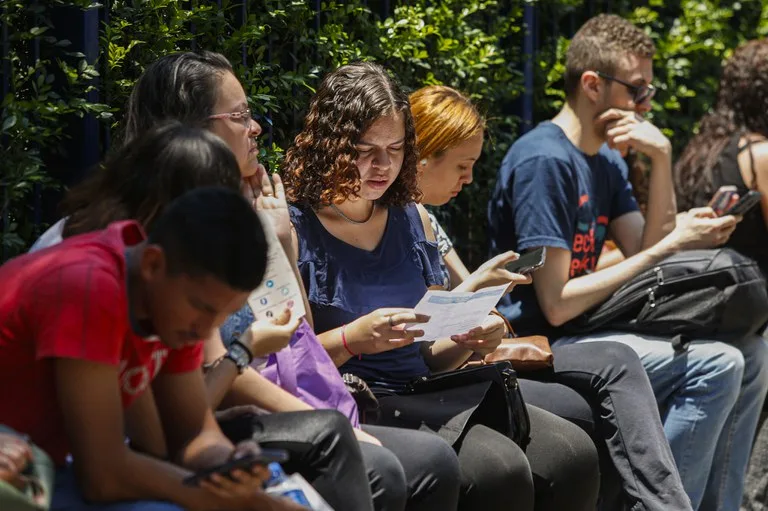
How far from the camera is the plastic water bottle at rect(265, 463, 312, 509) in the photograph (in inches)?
108

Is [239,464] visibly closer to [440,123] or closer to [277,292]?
[277,292]

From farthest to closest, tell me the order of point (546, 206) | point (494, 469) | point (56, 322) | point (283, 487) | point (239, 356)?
point (546, 206) → point (494, 469) → point (239, 356) → point (283, 487) → point (56, 322)

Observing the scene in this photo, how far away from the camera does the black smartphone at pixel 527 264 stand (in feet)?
14.1

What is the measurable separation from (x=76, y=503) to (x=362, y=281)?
1590 millimetres

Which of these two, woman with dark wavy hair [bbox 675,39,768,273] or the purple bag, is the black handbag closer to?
the purple bag

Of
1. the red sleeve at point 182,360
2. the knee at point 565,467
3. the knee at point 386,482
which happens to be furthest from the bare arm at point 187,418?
the knee at point 565,467

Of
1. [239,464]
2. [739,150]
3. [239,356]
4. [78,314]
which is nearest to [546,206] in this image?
[739,150]

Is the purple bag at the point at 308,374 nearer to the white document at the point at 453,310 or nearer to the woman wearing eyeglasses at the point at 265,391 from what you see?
the woman wearing eyeglasses at the point at 265,391

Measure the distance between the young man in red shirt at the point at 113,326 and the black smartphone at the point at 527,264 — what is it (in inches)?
71.5

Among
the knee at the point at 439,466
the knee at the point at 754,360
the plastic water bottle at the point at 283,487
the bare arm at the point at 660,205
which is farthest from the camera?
the bare arm at the point at 660,205

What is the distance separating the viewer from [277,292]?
11.0ft

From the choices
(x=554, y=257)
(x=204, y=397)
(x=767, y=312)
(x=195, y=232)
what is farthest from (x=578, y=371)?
(x=195, y=232)

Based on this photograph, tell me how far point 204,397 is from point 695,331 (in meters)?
2.56

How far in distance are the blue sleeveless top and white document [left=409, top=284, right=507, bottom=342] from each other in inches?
9.9
